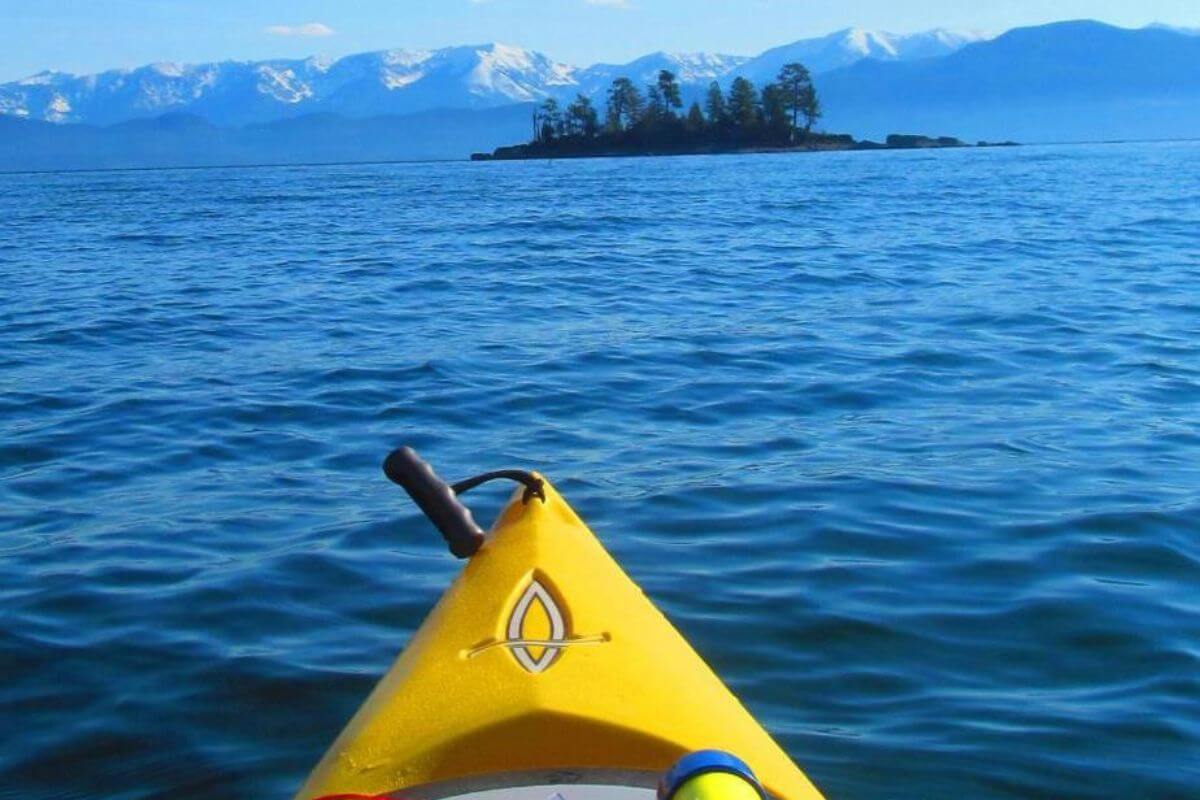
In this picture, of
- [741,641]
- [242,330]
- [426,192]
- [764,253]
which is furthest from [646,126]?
[741,641]

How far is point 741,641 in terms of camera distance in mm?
5102

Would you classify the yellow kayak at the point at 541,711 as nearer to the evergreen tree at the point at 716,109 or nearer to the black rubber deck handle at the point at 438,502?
the black rubber deck handle at the point at 438,502

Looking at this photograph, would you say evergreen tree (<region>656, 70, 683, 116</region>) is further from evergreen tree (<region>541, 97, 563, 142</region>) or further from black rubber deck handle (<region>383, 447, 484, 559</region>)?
black rubber deck handle (<region>383, 447, 484, 559</region>)

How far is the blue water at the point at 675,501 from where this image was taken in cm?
448

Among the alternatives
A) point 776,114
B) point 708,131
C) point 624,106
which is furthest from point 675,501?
point 624,106

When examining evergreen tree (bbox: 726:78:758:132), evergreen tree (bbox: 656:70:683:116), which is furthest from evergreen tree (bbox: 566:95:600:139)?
evergreen tree (bbox: 726:78:758:132)

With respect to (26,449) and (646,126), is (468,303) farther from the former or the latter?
(646,126)

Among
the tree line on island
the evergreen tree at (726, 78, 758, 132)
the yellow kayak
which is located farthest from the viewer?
the evergreen tree at (726, 78, 758, 132)

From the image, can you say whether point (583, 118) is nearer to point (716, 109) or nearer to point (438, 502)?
point (716, 109)

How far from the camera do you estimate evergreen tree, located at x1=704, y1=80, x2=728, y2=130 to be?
121 meters

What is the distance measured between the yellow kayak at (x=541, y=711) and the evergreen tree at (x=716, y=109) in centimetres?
11993

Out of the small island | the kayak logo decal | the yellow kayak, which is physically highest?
the kayak logo decal

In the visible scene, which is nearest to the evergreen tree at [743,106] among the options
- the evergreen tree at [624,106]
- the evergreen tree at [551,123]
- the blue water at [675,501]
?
the evergreen tree at [624,106]

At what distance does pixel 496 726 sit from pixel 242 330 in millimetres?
10807
